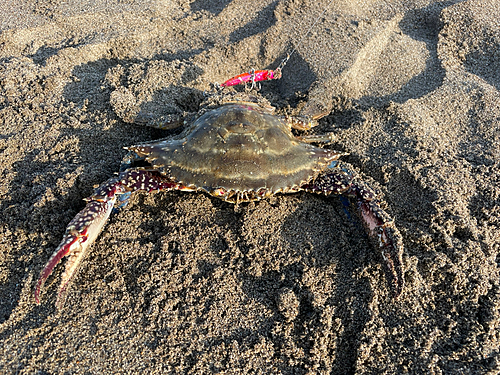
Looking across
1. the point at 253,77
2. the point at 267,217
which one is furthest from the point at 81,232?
the point at 253,77

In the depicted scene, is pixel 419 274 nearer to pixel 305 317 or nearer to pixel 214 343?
pixel 305 317

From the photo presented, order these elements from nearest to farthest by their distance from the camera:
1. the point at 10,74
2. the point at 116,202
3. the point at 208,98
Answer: the point at 116,202 → the point at 208,98 → the point at 10,74

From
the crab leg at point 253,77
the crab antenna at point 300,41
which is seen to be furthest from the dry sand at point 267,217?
the crab leg at point 253,77

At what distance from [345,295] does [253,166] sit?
132cm

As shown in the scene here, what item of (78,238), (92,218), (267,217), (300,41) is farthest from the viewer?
(300,41)

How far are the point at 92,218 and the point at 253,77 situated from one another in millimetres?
2707

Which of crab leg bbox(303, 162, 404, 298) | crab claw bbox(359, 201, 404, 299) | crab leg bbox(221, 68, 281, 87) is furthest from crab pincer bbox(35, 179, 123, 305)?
crab claw bbox(359, 201, 404, 299)

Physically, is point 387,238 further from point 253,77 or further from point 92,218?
point 253,77

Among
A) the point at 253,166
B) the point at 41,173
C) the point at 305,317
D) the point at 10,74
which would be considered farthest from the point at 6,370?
the point at 10,74

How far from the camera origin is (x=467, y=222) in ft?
9.63

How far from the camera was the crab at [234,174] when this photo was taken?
282cm

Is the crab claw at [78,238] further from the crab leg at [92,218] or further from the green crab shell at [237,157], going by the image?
the green crab shell at [237,157]

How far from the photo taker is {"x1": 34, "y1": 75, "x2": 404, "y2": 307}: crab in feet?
9.25

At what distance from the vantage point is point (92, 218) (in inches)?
114
